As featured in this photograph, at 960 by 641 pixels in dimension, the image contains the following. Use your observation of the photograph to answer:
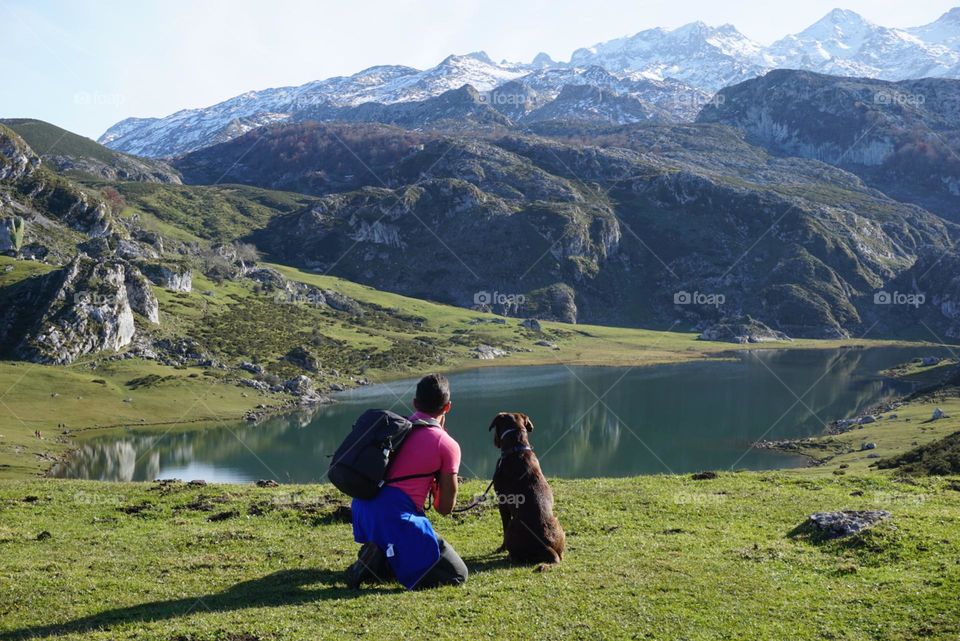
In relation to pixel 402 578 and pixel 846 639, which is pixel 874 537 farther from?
pixel 402 578

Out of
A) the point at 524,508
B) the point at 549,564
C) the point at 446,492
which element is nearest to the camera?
the point at 446,492

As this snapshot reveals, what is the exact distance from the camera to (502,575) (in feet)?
47.5

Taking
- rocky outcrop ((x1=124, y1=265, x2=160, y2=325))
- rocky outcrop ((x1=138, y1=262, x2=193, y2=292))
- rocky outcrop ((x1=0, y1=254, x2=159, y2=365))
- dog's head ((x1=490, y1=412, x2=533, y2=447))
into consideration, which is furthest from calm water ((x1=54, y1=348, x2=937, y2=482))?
rocky outcrop ((x1=138, y1=262, x2=193, y2=292))

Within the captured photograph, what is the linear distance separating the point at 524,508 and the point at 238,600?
601 centimetres

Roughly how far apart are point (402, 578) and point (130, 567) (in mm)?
6682

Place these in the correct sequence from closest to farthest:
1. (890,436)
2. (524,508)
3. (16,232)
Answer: (524,508)
(890,436)
(16,232)

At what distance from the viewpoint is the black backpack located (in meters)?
13.0

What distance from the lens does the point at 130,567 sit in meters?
15.8

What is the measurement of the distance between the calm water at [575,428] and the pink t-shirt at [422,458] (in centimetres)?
5962

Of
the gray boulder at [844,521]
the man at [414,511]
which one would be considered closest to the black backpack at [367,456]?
the man at [414,511]

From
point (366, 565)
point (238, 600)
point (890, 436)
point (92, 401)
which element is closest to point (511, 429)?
point (366, 565)

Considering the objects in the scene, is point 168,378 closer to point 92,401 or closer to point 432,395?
point 92,401

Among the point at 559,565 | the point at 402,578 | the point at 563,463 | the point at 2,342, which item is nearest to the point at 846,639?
the point at 559,565

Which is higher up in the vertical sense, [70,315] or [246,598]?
[246,598]
